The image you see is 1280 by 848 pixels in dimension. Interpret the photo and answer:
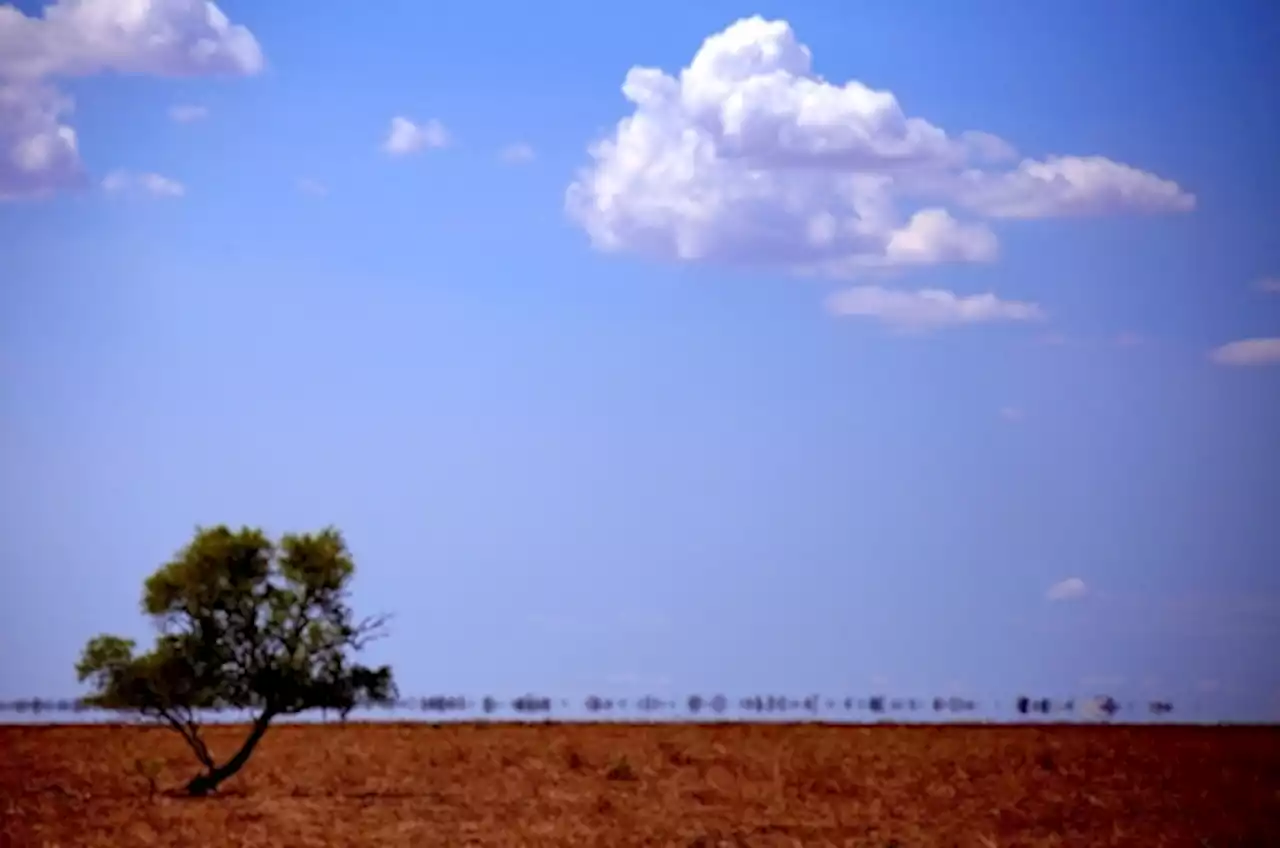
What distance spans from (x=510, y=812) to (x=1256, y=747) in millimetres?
25633

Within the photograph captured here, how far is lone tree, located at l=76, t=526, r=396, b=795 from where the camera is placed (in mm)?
35531

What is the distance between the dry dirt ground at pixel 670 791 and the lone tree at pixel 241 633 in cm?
230

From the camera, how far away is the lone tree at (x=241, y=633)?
3553cm

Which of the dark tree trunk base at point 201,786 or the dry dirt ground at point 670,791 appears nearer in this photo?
the dry dirt ground at point 670,791

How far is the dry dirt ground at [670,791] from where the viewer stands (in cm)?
3209

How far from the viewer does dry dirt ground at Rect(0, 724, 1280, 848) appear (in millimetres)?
32094

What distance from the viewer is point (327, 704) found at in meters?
36.2

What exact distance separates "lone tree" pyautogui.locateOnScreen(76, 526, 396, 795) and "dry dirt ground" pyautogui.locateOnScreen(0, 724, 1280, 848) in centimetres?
230

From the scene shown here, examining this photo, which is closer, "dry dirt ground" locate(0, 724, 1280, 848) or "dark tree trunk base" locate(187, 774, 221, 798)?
"dry dirt ground" locate(0, 724, 1280, 848)

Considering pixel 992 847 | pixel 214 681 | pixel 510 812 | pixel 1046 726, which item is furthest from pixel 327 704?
pixel 1046 726

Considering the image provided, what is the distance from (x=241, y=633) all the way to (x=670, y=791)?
10.5 m

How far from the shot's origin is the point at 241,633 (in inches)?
1410

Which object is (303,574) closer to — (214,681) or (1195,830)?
(214,681)

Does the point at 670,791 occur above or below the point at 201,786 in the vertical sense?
below
